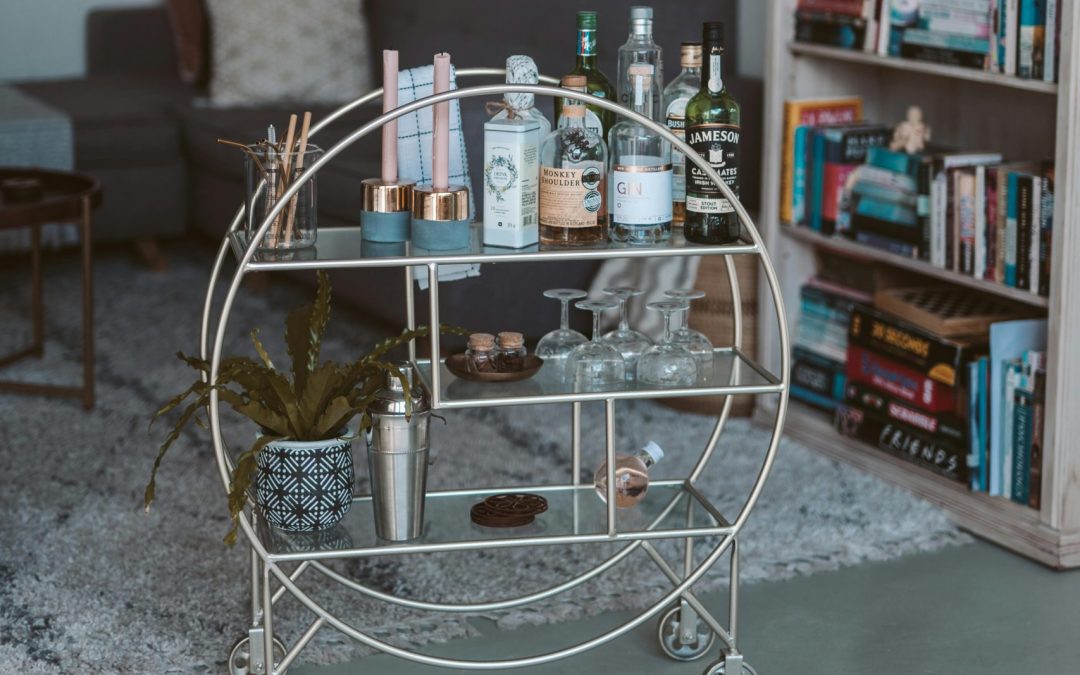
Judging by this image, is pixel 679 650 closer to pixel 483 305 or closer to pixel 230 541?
pixel 230 541

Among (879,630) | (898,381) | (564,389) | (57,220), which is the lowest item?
(879,630)

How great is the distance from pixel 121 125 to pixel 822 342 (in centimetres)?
217

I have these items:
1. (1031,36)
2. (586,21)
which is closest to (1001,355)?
(1031,36)

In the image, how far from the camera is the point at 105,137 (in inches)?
159

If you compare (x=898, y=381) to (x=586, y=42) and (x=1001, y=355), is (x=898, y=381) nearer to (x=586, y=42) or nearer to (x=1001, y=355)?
(x=1001, y=355)

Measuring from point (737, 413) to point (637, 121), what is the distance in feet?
4.84

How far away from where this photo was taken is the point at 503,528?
1880mm

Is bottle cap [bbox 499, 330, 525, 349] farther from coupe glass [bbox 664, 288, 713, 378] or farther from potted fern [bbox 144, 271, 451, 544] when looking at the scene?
coupe glass [bbox 664, 288, 713, 378]

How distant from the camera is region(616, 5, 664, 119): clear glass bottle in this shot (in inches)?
70.7

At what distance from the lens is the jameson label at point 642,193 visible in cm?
172

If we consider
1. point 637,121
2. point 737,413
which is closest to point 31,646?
point 637,121

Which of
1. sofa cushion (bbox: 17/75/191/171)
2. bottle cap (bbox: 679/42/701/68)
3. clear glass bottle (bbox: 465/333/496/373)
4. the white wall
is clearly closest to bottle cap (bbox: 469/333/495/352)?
clear glass bottle (bbox: 465/333/496/373)

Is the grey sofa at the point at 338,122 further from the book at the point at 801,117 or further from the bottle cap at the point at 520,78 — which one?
the bottle cap at the point at 520,78

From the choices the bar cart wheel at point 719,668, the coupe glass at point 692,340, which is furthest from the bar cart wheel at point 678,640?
the coupe glass at point 692,340
